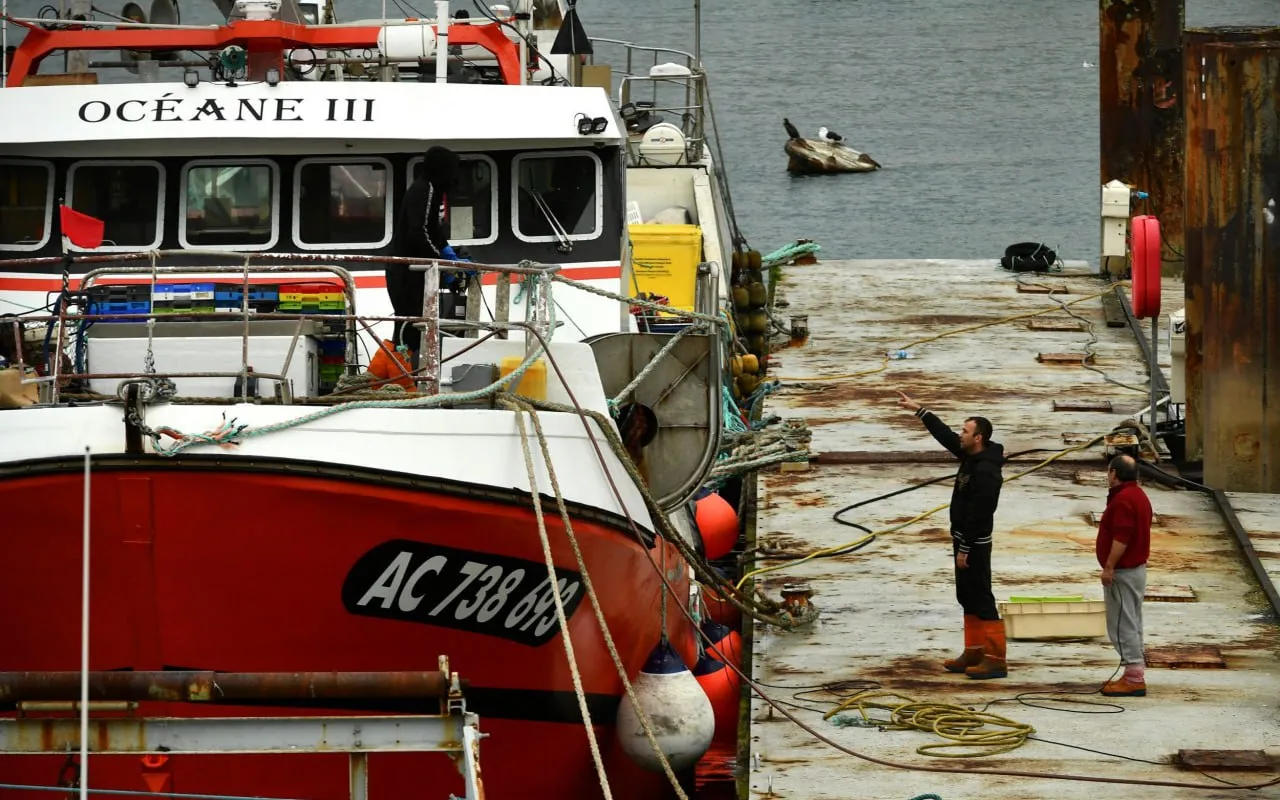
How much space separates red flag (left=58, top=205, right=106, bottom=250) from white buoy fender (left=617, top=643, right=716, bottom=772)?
361 centimetres

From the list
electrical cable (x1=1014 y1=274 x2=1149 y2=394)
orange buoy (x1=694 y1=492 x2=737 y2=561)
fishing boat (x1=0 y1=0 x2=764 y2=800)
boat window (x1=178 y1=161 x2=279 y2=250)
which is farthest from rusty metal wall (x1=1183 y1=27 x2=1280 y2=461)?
boat window (x1=178 y1=161 x2=279 y2=250)

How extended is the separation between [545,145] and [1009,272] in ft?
43.8

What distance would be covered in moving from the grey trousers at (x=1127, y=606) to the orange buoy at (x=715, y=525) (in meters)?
3.88

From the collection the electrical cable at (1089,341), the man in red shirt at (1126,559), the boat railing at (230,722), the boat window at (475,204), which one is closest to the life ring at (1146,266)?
the electrical cable at (1089,341)

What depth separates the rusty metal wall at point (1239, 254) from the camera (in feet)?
42.7

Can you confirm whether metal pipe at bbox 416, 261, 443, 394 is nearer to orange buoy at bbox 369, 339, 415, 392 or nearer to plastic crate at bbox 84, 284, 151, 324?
orange buoy at bbox 369, 339, 415, 392

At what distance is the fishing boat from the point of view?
299 inches

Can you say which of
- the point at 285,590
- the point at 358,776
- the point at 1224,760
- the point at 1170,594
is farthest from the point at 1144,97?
the point at 358,776

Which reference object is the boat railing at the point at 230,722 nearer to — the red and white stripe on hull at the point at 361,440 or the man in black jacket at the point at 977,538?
the red and white stripe on hull at the point at 361,440

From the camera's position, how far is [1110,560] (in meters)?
9.30

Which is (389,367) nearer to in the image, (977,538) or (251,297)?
(251,297)

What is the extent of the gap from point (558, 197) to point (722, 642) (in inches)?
114

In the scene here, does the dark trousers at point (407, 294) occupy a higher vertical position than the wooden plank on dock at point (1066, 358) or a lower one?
lower

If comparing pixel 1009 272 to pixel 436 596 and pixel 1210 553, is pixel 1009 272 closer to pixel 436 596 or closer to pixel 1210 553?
pixel 1210 553
